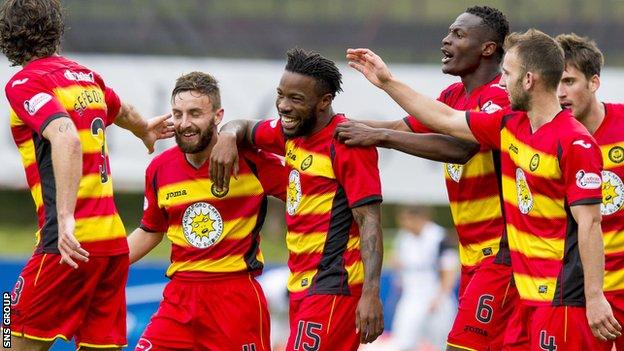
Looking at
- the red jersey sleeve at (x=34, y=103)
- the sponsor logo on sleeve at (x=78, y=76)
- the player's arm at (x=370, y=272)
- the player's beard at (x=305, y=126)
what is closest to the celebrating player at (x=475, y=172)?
the player's beard at (x=305, y=126)

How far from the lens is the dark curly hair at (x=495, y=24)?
297 inches

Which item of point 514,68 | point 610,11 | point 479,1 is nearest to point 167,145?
point 479,1

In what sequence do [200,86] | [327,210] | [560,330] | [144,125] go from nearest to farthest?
[560,330] < [327,210] < [200,86] < [144,125]

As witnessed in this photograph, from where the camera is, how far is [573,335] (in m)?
6.18

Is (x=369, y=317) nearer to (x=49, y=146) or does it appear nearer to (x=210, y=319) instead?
(x=210, y=319)

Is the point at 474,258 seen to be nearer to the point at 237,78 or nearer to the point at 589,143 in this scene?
the point at 589,143

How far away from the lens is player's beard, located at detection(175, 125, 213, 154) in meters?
7.39

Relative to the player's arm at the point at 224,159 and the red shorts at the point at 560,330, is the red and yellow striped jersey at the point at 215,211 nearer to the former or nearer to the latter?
the player's arm at the point at 224,159

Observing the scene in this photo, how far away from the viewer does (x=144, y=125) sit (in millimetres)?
7941

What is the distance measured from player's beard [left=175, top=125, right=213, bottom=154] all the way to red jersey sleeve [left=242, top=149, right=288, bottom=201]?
→ 0.82 feet

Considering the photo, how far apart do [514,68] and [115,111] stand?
8.38ft

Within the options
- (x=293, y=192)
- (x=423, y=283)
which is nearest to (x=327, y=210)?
(x=293, y=192)

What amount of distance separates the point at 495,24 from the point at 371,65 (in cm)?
99

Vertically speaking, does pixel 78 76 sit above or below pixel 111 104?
above
